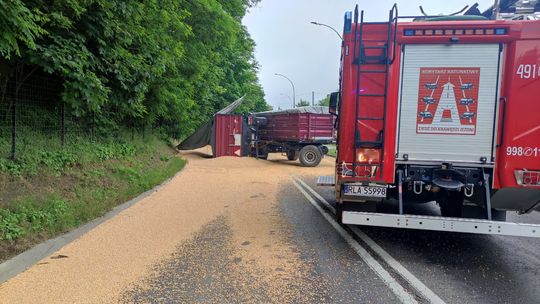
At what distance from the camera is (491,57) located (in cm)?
509

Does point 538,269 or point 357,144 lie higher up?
point 357,144

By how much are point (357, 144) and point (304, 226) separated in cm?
218

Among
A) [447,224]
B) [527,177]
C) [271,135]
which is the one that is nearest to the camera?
[447,224]

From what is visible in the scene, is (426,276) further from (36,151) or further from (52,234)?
(36,151)

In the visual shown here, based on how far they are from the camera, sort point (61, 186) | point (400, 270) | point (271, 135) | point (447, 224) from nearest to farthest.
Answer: point (400, 270) → point (447, 224) → point (61, 186) → point (271, 135)

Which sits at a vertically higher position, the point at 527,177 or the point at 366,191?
the point at 527,177

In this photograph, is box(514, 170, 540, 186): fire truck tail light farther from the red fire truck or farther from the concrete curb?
the concrete curb

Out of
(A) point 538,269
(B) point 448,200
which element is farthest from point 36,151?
(A) point 538,269

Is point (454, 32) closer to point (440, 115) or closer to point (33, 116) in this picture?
point (440, 115)

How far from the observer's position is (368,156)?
17.7 feet

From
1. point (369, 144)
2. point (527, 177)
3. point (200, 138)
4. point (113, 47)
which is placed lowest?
Result: point (200, 138)

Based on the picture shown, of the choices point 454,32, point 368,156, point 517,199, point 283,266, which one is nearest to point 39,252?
point 283,266

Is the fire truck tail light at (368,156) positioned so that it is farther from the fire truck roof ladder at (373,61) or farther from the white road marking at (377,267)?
the white road marking at (377,267)

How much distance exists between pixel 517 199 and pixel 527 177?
364 mm
